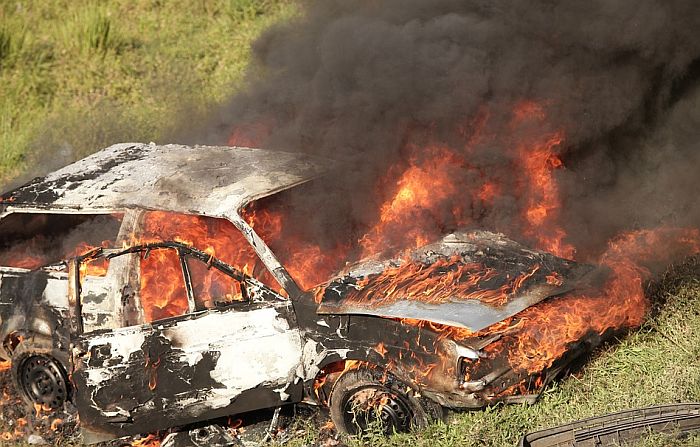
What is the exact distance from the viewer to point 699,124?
839 centimetres

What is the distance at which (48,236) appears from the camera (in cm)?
807

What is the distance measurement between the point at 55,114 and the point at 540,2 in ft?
25.1

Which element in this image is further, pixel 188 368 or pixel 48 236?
pixel 48 236

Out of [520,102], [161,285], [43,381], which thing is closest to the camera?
[161,285]

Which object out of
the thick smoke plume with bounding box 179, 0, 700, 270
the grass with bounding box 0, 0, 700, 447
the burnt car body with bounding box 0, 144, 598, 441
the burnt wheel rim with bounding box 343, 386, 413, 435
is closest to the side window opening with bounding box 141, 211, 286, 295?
the burnt car body with bounding box 0, 144, 598, 441

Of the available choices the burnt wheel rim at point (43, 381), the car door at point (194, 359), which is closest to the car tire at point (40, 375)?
the burnt wheel rim at point (43, 381)

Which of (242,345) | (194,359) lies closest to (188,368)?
(194,359)

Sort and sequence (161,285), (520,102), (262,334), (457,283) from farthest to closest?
(520,102), (161,285), (457,283), (262,334)

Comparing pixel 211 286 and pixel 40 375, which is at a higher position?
pixel 211 286

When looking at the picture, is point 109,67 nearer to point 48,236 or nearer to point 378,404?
point 48,236

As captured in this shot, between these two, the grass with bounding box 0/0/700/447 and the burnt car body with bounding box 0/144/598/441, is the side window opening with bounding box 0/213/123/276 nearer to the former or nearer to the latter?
the burnt car body with bounding box 0/144/598/441

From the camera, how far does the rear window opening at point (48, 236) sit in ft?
24.9

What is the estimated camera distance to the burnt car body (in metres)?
5.69

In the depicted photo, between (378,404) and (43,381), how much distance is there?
2.73 m
